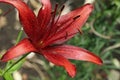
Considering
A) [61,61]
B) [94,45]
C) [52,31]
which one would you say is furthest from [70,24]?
[94,45]

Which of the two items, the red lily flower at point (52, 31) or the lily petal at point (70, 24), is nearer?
the red lily flower at point (52, 31)

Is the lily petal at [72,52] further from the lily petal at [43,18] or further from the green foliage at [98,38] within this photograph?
the green foliage at [98,38]

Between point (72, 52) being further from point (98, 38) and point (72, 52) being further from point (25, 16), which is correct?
point (98, 38)

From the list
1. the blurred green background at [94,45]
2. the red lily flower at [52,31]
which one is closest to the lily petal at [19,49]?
the red lily flower at [52,31]

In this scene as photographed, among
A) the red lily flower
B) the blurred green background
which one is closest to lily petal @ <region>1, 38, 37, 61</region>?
the red lily flower

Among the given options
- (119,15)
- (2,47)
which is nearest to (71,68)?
(119,15)

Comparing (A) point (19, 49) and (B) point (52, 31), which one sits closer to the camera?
(A) point (19, 49)
